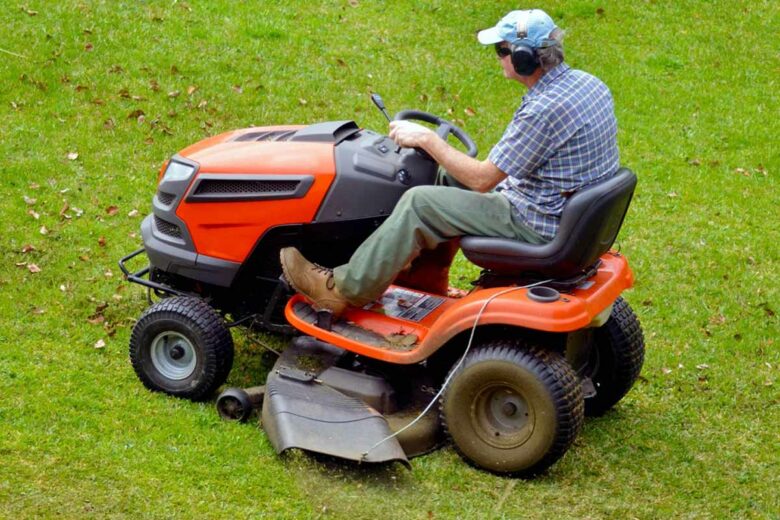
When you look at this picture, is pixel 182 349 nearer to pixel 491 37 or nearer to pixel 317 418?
pixel 317 418

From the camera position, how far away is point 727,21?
11.5 m

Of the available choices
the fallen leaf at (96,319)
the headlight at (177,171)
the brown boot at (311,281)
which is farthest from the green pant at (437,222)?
the fallen leaf at (96,319)

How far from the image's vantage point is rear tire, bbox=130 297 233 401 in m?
5.22

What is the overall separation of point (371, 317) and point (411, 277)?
408 mm

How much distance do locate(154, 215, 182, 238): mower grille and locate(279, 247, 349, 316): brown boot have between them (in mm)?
575

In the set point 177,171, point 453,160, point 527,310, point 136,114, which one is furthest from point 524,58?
point 136,114

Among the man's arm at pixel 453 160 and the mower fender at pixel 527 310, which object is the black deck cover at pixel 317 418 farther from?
the man's arm at pixel 453 160

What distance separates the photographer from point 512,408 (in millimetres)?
4801

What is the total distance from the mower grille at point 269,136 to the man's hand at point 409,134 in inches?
24.6

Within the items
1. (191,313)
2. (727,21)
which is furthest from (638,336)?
(727,21)

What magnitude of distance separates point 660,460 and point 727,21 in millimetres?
7554

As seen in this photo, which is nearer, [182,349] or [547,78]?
[547,78]

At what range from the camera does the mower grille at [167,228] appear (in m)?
A: 5.38

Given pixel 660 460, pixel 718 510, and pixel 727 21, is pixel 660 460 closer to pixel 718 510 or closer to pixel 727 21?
pixel 718 510
